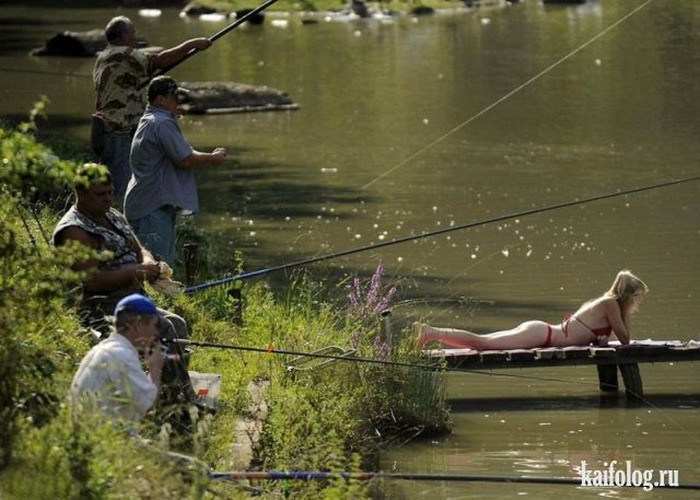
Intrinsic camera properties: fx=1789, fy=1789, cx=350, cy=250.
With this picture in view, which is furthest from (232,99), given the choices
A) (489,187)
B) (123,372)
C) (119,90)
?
(123,372)

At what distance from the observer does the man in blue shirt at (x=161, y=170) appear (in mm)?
9898

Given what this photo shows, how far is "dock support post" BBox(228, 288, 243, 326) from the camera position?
10.5 meters

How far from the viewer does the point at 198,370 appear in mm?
9227

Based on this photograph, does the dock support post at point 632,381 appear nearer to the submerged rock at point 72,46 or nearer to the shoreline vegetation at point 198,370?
the shoreline vegetation at point 198,370

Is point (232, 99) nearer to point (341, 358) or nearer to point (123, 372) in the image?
point (341, 358)

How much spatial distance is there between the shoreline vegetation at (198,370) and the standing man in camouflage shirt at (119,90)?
0.55 m

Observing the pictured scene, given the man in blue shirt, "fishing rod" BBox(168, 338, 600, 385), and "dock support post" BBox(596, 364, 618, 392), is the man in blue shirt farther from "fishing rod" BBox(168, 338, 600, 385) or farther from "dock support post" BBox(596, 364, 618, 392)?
"dock support post" BBox(596, 364, 618, 392)

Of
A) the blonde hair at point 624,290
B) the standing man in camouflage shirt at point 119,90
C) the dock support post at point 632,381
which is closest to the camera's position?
the dock support post at point 632,381

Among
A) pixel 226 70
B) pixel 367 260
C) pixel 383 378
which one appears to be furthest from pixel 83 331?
pixel 226 70

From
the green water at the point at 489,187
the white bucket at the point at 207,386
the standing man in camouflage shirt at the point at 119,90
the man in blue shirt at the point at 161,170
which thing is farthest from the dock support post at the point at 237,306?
the white bucket at the point at 207,386

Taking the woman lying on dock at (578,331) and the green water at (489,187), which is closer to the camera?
the green water at (489,187)

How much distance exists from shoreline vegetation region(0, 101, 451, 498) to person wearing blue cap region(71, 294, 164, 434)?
0.11m

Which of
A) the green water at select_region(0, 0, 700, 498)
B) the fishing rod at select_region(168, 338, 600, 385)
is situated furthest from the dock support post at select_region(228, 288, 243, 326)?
the green water at select_region(0, 0, 700, 498)

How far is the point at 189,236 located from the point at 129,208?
2.72 meters
